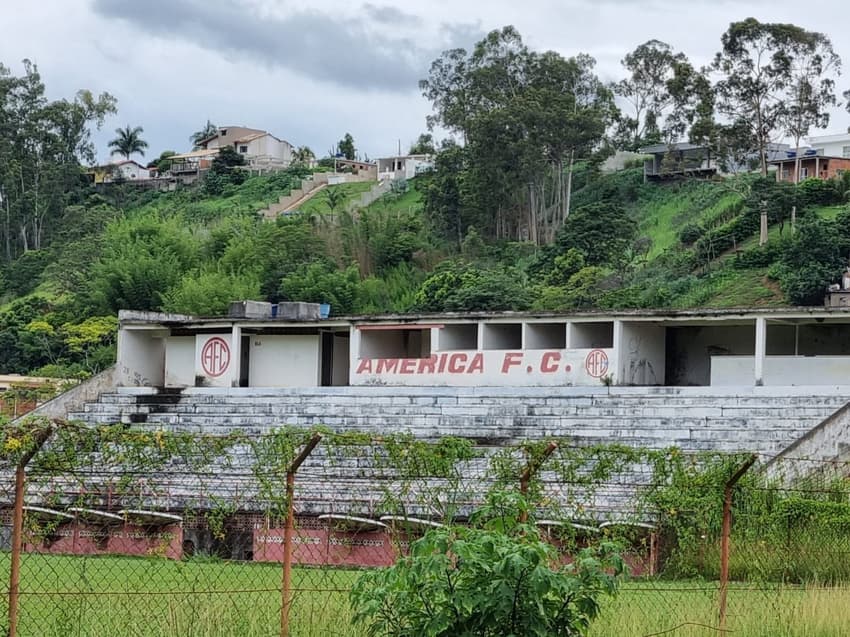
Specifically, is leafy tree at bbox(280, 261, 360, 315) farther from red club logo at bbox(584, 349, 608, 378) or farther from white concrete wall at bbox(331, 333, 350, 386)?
red club logo at bbox(584, 349, 608, 378)

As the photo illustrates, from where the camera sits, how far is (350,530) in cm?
1845

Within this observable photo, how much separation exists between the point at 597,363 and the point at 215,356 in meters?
9.24

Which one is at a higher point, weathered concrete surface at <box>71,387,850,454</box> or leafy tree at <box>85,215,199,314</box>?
leafy tree at <box>85,215,199,314</box>

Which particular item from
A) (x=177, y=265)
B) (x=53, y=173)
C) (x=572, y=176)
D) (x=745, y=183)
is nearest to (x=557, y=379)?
(x=177, y=265)

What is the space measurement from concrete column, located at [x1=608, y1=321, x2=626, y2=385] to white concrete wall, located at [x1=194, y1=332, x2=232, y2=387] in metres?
8.88

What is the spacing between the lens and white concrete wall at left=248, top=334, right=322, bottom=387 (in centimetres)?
3188

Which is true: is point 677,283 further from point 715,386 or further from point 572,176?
point 715,386

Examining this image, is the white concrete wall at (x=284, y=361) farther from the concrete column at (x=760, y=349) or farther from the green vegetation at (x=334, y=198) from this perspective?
the green vegetation at (x=334, y=198)

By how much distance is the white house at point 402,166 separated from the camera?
8566 centimetres

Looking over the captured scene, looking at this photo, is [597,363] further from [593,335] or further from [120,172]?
[120,172]

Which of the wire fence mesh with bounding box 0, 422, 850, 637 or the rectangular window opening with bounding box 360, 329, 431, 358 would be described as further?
the rectangular window opening with bounding box 360, 329, 431, 358

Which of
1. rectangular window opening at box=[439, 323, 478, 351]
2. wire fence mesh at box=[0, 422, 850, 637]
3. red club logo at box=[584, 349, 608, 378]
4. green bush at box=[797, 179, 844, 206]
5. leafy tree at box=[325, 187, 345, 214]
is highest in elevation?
leafy tree at box=[325, 187, 345, 214]

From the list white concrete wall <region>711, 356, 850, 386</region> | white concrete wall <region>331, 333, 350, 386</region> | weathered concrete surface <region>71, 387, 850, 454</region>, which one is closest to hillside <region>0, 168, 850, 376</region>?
white concrete wall <region>331, 333, 350, 386</region>


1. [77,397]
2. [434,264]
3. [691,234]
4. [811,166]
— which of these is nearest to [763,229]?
[691,234]
